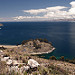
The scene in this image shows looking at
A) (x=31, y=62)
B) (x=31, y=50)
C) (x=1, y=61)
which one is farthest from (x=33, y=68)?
(x=31, y=50)

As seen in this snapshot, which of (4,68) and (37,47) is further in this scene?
(37,47)

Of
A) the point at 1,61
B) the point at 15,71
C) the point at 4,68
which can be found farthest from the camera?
the point at 1,61

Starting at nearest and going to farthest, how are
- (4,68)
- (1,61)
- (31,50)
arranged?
(4,68) → (1,61) → (31,50)

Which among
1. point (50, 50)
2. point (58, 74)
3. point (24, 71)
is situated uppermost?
point (24, 71)

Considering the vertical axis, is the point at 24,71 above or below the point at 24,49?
above

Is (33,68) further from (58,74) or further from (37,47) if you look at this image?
(37,47)

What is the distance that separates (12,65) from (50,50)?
70.4 m

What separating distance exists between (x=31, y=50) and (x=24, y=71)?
6794 centimetres

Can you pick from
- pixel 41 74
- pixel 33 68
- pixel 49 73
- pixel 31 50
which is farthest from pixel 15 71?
pixel 31 50

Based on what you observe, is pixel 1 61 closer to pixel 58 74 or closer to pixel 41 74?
pixel 41 74

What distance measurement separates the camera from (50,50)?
9088 centimetres

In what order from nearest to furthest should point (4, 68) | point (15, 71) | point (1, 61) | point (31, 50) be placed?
point (15, 71) < point (4, 68) < point (1, 61) < point (31, 50)

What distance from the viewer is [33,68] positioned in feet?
74.6

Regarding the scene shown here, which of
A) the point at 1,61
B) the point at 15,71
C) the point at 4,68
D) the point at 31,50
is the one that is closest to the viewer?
the point at 15,71
